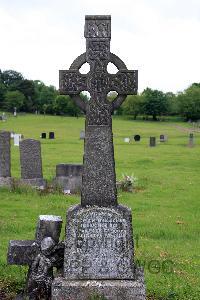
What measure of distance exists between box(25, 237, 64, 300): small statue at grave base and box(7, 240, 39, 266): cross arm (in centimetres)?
17

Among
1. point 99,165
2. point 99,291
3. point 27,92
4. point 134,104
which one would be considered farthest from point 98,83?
point 27,92

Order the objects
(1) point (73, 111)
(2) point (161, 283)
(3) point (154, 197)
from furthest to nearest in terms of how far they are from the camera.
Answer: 1. (1) point (73, 111)
2. (3) point (154, 197)
3. (2) point (161, 283)

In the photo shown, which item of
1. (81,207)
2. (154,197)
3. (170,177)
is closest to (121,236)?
(81,207)

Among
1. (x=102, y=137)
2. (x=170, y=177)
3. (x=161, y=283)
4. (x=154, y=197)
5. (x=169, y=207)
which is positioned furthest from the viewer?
(x=170, y=177)

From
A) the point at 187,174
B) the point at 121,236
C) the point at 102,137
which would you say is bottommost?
the point at 187,174

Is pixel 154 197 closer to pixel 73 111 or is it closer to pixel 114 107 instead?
pixel 114 107

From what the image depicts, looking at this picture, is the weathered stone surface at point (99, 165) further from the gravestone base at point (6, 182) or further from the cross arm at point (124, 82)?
the gravestone base at point (6, 182)

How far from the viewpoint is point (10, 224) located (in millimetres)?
12156

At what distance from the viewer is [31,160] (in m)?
18.0

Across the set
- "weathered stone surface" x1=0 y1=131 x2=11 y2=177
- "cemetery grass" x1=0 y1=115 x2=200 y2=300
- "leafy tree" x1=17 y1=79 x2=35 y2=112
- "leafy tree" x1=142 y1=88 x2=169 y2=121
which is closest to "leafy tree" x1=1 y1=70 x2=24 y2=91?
"leafy tree" x1=17 y1=79 x2=35 y2=112

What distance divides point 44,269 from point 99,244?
0.80 meters

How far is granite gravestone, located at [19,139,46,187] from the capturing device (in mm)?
17875

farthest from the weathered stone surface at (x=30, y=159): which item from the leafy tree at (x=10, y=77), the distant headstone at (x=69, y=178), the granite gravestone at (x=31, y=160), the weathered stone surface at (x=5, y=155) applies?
the leafy tree at (x=10, y=77)

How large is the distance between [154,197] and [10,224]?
5.79 meters
